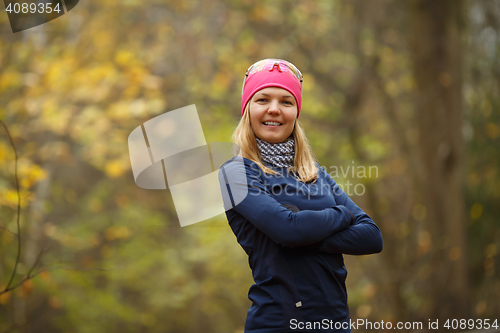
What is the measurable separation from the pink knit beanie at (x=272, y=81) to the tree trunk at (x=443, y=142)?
3.92 metres

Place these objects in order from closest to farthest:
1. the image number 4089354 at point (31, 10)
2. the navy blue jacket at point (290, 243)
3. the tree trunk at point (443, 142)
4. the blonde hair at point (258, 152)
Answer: the navy blue jacket at point (290, 243), the blonde hair at point (258, 152), the image number 4089354 at point (31, 10), the tree trunk at point (443, 142)

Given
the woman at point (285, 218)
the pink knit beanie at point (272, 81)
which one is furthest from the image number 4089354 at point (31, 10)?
the woman at point (285, 218)

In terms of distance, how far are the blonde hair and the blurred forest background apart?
3.28 meters

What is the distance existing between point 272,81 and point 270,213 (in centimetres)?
58

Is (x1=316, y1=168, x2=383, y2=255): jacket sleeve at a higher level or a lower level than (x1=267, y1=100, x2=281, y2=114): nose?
lower

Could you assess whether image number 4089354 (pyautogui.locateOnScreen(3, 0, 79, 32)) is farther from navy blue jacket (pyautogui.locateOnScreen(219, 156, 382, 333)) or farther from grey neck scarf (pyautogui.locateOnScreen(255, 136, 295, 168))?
navy blue jacket (pyautogui.locateOnScreen(219, 156, 382, 333))

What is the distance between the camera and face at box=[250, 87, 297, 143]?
1.83 m

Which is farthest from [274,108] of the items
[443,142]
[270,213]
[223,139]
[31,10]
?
[223,139]

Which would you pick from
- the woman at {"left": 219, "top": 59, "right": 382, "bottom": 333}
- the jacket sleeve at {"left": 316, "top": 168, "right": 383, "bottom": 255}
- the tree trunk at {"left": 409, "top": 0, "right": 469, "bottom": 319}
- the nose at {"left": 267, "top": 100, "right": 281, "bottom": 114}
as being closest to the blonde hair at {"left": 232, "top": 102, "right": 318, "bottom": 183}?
the woman at {"left": 219, "top": 59, "right": 382, "bottom": 333}

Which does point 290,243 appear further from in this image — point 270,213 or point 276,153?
point 276,153

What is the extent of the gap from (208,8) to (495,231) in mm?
4966

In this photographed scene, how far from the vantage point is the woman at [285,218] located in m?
1.59

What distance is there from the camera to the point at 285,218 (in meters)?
1.60

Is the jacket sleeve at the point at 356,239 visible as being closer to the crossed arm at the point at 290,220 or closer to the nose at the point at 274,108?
the crossed arm at the point at 290,220
